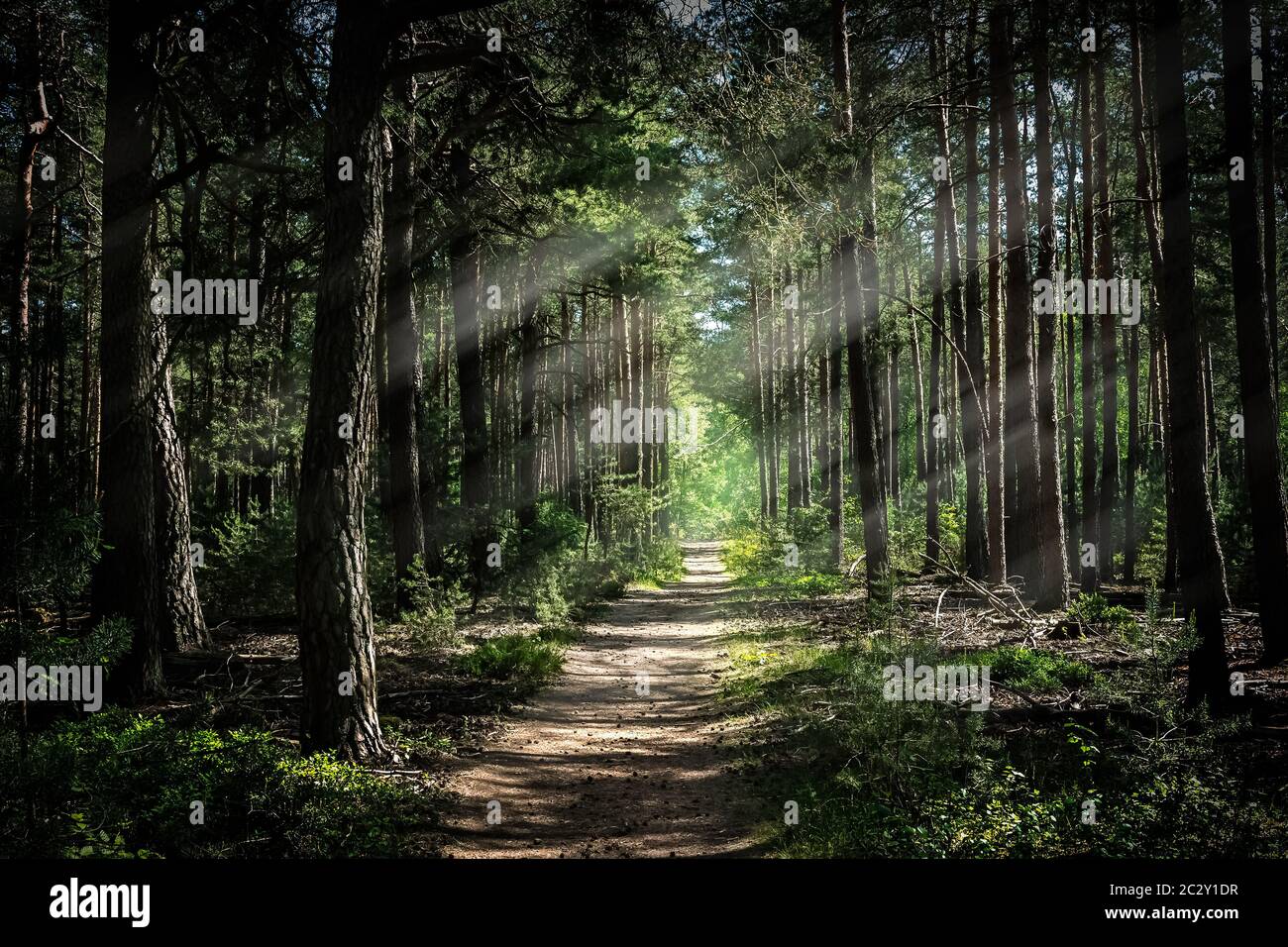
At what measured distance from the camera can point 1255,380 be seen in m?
9.08

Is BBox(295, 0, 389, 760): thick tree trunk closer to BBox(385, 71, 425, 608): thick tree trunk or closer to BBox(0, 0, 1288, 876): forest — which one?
BBox(0, 0, 1288, 876): forest

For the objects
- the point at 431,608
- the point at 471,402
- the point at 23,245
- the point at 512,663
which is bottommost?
the point at 512,663

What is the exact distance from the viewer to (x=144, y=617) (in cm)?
769

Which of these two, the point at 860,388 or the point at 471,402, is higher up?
the point at 471,402

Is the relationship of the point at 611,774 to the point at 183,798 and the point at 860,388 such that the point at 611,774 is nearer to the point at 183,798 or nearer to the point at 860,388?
the point at 183,798

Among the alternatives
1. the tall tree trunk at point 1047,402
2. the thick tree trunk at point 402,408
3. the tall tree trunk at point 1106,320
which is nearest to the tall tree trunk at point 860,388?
the tall tree trunk at point 1047,402

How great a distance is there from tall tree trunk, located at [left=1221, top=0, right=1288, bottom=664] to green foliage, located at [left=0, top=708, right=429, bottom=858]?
9889mm

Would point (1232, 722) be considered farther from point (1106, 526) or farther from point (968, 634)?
point (1106, 526)

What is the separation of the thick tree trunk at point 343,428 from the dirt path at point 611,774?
1322 mm

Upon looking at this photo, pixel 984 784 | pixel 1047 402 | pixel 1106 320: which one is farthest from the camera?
pixel 1106 320

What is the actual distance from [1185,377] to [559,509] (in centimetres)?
1336

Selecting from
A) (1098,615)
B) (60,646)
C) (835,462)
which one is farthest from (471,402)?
(1098,615)

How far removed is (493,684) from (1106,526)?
54.9 ft

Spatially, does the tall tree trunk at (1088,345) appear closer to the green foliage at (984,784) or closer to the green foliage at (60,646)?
the green foliage at (984,784)
